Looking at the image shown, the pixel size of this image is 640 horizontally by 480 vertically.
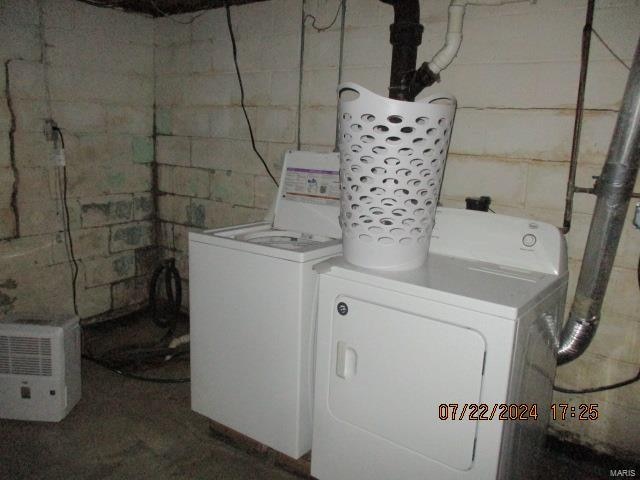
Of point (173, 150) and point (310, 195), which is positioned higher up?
point (173, 150)

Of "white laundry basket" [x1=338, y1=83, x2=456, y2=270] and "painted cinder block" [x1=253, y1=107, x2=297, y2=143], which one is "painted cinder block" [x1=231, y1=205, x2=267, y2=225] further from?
"white laundry basket" [x1=338, y1=83, x2=456, y2=270]

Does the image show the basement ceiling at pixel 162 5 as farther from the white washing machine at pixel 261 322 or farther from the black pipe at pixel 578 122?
the black pipe at pixel 578 122

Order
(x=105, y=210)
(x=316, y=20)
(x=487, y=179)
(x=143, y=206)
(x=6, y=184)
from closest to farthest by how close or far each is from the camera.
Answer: (x=487, y=179)
(x=316, y=20)
(x=6, y=184)
(x=105, y=210)
(x=143, y=206)

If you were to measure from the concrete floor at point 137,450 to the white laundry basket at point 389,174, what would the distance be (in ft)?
3.27

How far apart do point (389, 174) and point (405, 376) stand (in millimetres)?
591

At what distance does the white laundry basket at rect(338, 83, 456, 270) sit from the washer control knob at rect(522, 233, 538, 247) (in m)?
0.33

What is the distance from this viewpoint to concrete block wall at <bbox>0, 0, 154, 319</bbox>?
98.0 inches

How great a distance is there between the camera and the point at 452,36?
1848mm

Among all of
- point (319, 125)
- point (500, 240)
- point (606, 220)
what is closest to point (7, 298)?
point (319, 125)

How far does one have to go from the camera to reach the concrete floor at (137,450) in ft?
5.92

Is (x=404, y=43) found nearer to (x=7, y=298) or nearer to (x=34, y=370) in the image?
(x=34, y=370)

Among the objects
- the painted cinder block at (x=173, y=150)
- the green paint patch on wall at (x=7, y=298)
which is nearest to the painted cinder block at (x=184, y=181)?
the painted cinder block at (x=173, y=150)

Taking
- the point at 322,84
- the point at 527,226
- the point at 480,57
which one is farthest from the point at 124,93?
the point at 527,226

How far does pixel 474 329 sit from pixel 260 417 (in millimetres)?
955
